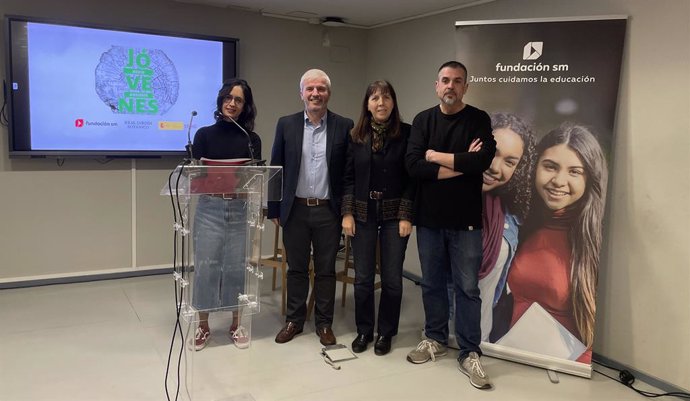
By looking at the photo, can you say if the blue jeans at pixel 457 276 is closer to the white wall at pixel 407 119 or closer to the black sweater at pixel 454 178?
the black sweater at pixel 454 178

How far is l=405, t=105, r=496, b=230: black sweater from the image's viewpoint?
9.20 ft

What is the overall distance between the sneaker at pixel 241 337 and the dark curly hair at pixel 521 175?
5.43 feet

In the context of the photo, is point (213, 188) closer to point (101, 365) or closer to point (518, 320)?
point (101, 365)

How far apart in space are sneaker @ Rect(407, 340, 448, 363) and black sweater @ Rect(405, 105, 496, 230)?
0.73 meters

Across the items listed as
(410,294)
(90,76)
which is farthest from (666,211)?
(90,76)

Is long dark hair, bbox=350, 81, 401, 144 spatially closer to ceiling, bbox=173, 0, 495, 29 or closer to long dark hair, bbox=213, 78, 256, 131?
long dark hair, bbox=213, 78, 256, 131

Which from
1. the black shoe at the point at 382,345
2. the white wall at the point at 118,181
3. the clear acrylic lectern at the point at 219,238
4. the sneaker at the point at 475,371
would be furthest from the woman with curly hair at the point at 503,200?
the white wall at the point at 118,181

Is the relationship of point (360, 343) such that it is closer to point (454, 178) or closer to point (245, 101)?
point (454, 178)

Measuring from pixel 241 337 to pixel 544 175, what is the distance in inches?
73.4

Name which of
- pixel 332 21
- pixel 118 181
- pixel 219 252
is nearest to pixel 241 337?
pixel 219 252

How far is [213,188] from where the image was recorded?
221 cm

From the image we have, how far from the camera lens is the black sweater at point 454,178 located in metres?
2.80

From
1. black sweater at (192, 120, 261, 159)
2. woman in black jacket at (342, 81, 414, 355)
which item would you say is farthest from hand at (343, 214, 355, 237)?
black sweater at (192, 120, 261, 159)

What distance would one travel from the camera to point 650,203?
2859mm
